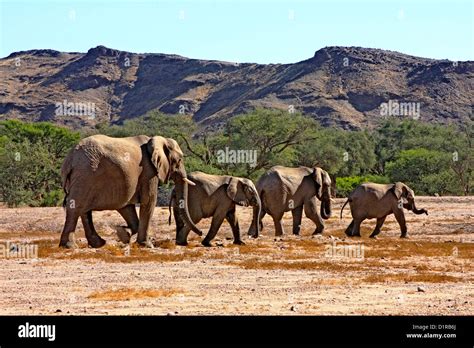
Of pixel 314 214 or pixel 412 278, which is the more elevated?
pixel 314 214

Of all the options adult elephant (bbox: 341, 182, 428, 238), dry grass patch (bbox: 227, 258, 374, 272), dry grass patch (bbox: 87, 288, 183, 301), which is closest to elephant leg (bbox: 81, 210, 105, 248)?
dry grass patch (bbox: 227, 258, 374, 272)

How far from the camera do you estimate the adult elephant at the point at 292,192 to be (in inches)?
1404

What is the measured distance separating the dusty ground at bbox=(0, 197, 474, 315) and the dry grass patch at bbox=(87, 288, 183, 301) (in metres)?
0.02

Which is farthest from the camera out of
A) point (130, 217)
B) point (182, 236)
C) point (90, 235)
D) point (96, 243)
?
point (182, 236)

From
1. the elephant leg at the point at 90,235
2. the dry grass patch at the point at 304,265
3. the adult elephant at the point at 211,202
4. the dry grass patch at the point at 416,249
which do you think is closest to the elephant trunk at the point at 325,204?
the dry grass patch at the point at 416,249

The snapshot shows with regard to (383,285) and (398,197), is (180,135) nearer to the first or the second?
(398,197)

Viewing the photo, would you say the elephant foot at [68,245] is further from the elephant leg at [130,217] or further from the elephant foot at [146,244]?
the elephant leg at [130,217]

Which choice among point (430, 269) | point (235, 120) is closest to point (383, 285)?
point (430, 269)

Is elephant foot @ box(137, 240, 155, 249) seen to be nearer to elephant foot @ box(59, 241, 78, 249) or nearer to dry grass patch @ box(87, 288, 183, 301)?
elephant foot @ box(59, 241, 78, 249)

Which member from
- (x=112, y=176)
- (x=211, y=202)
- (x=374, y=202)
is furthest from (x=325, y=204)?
(x=112, y=176)

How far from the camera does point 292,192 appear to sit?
3594 cm

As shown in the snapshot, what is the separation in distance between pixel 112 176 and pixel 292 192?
456 inches

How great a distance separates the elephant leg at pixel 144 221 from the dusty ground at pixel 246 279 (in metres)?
0.44

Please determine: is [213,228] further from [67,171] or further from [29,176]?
[29,176]
